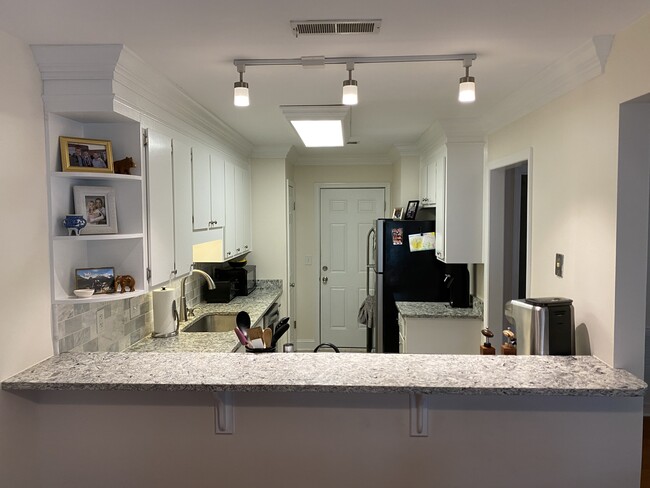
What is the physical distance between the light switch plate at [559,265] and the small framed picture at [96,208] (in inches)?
84.5

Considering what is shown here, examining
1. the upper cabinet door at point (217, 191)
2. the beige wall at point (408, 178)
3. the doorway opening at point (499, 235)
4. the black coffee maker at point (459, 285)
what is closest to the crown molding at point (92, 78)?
the upper cabinet door at point (217, 191)

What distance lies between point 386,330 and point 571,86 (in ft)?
8.89

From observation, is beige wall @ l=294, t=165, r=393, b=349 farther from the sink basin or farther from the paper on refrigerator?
the sink basin

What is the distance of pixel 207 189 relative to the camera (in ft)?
11.3

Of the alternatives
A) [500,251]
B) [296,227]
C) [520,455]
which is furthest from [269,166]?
[520,455]

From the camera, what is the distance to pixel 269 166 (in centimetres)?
495

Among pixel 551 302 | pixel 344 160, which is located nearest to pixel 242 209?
pixel 344 160

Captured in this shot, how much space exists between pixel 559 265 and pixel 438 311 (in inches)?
62.4

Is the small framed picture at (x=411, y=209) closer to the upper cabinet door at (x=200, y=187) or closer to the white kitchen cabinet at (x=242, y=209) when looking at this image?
the white kitchen cabinet at (x=242, y=209)

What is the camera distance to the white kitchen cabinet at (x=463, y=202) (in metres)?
3.62

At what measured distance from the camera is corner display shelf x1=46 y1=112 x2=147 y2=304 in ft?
6.76

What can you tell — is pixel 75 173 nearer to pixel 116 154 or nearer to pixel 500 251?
pixel 116 154

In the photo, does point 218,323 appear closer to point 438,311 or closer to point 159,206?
point 159,206

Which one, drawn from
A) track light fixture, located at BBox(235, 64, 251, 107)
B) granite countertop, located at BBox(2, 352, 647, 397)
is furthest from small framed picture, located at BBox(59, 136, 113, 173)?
granite countertop, located at BBox(2, 352, 647, 397)
